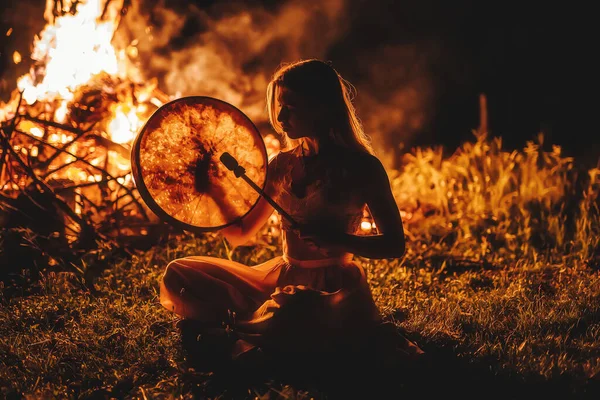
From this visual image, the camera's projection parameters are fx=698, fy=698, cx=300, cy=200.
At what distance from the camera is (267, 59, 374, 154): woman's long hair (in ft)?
10.7

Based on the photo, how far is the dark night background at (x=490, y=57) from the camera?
32.3ft

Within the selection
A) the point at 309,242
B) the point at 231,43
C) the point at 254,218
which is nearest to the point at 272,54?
the point at 231,43

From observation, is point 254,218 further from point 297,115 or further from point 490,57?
point 490,57

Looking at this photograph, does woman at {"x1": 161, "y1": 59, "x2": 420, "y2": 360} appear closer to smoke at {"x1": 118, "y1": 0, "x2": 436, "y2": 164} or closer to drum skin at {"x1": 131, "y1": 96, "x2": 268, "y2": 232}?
drum skin at {"x1": 131, "y1": 96, "x2": 268, "y2": 232}

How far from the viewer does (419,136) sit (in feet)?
31.8

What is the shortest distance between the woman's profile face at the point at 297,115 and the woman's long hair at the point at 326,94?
2 centimetres

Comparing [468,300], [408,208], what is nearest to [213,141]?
[468,300]

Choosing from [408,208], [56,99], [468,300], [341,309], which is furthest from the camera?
[408,208]

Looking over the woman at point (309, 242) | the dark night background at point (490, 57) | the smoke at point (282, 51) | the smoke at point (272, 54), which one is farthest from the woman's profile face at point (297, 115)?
the dark night background at point (490, 57)

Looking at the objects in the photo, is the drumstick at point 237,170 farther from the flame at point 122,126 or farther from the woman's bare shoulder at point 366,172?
the flame at point 122,126

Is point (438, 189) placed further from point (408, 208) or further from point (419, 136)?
point (419, 136)

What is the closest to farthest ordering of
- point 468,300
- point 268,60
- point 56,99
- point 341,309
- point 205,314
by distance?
point 341,309, point 205,314, point 468,300, point 56,99, point 268,60

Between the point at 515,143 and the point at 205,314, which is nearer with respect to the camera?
the point at 205,314

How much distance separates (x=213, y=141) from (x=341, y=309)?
1.00 metres
